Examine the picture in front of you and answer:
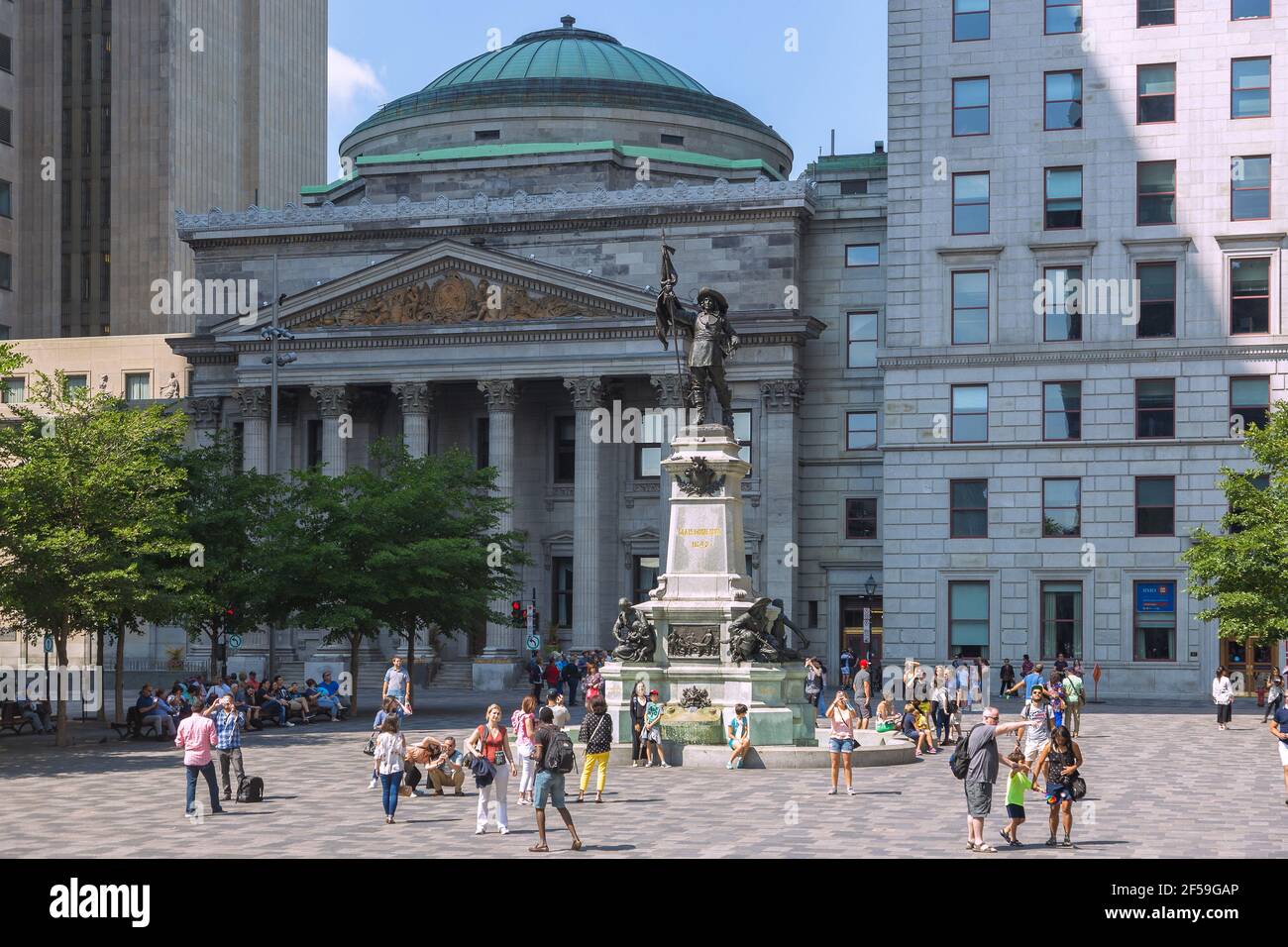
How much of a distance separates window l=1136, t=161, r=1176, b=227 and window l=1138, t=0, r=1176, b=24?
473cm

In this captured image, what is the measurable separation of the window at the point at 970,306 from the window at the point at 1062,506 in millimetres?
5586

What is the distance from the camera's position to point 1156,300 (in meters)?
60.8

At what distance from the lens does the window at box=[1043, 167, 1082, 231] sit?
6159 centimetres

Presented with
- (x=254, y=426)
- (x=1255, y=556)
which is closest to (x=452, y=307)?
(x=254, y=426)

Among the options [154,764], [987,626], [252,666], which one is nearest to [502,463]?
[252,666]

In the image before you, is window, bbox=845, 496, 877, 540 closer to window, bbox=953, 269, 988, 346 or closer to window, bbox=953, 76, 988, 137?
window, bbox=953, 269, 988, 346

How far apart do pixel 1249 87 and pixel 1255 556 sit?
66.6 ft

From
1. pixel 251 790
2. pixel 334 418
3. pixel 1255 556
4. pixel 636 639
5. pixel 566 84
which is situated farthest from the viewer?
pixel 566 84

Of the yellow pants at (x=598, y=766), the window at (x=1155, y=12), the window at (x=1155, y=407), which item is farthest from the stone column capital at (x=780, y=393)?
the yellow pants at (x=598, y=766)

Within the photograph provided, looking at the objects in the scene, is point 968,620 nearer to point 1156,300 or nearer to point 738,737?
point 1156,300

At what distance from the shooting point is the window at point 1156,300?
60.6 m

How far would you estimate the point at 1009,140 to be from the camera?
62.0m

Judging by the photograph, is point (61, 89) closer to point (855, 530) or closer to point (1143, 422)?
point (855, 530)

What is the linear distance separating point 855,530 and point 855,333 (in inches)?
319
